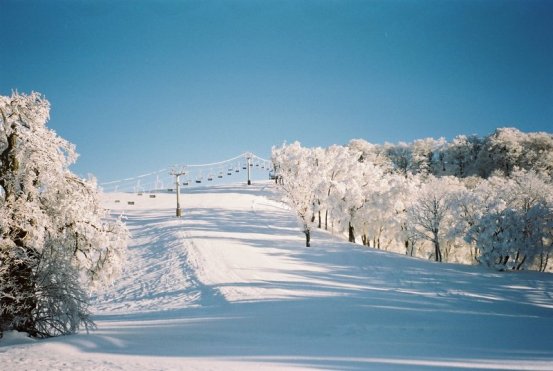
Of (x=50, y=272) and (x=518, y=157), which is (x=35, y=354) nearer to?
(x=50, y=272)

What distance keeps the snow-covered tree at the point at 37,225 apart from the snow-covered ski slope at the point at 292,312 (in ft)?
4.31

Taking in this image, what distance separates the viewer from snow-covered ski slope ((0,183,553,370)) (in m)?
11.6

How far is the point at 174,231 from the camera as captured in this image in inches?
1844

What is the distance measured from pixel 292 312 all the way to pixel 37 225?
13100mm

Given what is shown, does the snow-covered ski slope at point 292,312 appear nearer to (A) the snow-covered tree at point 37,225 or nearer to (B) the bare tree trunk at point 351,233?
(A) the snow-covered tree at point 37,225

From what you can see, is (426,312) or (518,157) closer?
(426,312)

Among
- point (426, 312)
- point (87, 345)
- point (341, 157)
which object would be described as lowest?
point (426, 312)

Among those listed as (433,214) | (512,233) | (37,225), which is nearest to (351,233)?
(433,214)

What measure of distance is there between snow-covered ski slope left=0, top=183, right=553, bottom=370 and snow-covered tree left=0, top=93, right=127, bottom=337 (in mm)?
1315

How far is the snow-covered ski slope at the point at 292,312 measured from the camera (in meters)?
11.6

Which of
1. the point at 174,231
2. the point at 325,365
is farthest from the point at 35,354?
the point at 174,231

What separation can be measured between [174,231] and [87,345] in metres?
35.1

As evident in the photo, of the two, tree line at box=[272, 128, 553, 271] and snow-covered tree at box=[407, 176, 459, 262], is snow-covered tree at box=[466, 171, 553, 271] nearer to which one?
tree line at box=[272, 128, 553, 271]

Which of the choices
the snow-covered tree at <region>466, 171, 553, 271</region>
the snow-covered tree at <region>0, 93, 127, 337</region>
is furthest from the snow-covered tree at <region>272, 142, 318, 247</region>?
the snow-covered tree at <region>0, 93, 127, 337</region>
